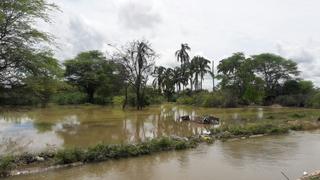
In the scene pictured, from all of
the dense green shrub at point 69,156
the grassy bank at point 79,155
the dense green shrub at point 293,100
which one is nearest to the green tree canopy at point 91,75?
the dense green shrub at point 293,100

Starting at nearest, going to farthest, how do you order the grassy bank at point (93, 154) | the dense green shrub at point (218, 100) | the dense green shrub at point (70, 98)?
the grassy bank at point (93, 154) → the dense green shrub at point (218, 100) → the dense green shrub at point (70, 98)

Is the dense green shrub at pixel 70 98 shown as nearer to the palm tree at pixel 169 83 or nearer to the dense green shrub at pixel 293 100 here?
the palm tree at pixel 169 83

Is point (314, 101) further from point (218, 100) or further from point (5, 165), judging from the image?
point (5, 165)

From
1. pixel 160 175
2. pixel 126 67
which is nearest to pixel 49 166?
pixel 160 175

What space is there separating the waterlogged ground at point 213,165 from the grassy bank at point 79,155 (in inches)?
16.9

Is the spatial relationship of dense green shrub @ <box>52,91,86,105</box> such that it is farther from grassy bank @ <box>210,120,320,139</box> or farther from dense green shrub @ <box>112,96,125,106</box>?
grassy bank @ <box>210,120,320,139</box>

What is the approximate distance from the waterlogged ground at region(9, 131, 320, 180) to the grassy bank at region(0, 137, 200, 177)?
43 cm

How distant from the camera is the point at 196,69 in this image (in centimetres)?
8631

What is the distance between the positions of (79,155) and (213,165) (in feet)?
17.1

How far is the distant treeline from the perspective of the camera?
2123 cm

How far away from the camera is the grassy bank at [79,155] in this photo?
14258 millimetres

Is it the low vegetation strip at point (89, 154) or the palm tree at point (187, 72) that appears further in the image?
the palm tree at point (187, 72)

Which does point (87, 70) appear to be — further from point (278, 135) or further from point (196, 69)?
point (278, 135)

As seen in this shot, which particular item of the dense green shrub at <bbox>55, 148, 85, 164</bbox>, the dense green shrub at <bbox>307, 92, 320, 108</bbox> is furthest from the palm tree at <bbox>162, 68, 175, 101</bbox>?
the dense green shrub at <bbox>55, 148, 85, 164</bbox>
